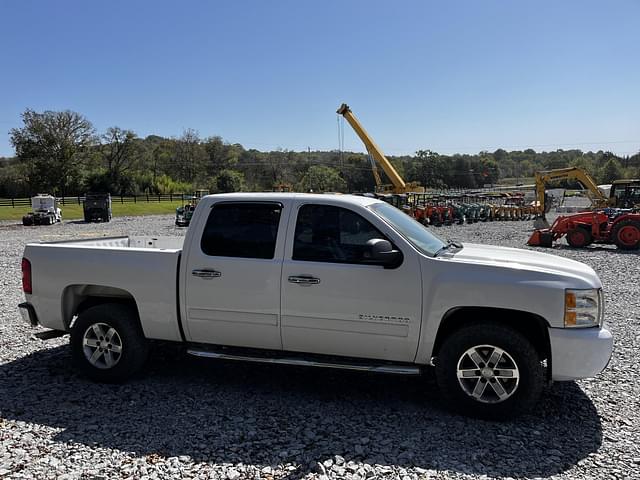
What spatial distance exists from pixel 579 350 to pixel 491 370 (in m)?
0.70

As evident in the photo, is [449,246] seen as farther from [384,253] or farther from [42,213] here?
[42,213]

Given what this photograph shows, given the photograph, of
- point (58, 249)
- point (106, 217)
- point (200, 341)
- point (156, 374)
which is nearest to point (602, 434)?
point (200, 341)

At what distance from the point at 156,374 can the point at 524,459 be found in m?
3.70

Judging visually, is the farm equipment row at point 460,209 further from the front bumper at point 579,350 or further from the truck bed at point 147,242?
the front bumper at point 579,350

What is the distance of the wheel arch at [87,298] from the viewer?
5316 millimetres

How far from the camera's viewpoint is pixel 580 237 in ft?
62.2

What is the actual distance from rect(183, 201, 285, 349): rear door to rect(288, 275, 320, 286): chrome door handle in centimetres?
14

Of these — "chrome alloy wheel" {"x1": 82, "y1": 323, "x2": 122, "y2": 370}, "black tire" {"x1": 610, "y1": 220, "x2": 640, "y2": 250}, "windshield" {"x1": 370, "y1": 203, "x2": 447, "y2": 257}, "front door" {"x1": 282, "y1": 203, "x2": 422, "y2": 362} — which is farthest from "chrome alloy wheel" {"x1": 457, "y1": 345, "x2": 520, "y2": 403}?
"black tire" {"x1": 610, "y1": 220, "x2": 640, "y2": 250}

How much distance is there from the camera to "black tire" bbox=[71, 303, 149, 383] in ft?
16.8

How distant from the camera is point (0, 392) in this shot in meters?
5.02

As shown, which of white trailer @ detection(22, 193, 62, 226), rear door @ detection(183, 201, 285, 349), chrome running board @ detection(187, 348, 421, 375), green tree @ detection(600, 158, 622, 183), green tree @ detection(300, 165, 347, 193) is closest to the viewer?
chrome running board @ detection(187, 348, 421, 375)

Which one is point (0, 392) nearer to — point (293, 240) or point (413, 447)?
point (293, 240)

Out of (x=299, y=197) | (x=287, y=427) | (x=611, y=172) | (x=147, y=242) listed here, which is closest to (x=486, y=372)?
(x=287, y=427)

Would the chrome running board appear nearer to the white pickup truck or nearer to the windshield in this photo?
the white pickup truck
